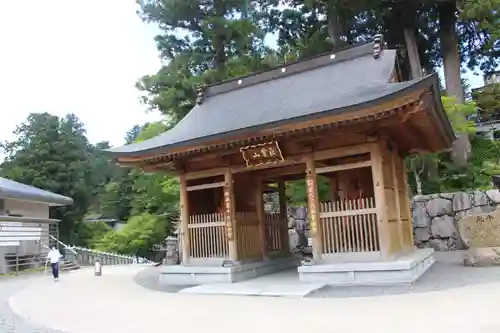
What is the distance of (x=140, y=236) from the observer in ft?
80.2

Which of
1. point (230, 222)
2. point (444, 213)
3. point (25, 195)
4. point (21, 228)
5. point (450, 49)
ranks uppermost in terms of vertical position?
point (450, 49)

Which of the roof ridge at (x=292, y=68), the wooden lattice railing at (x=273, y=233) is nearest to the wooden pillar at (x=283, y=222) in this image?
the wooden lattice railing at (x=273, y=233)

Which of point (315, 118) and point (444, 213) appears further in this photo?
point (444, 213)

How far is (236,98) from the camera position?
12570 mm

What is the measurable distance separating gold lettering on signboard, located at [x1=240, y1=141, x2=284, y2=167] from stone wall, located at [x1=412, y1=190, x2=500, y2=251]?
8.53 m

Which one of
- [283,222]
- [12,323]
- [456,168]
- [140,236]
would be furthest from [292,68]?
[140,236]

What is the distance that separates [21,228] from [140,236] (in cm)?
739

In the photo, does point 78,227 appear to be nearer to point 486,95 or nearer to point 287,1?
point 287,1

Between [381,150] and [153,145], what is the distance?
5528 mm

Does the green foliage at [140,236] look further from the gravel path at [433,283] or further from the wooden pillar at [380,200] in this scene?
the wooden pillar at [380,200]

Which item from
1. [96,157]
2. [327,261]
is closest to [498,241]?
[327,261]

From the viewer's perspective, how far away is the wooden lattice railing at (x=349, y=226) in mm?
8930

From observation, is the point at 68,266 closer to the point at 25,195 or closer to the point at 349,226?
the point at 25,195

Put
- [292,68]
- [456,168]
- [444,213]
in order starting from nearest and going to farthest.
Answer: [292,68] → [444,213] → [456,168]
